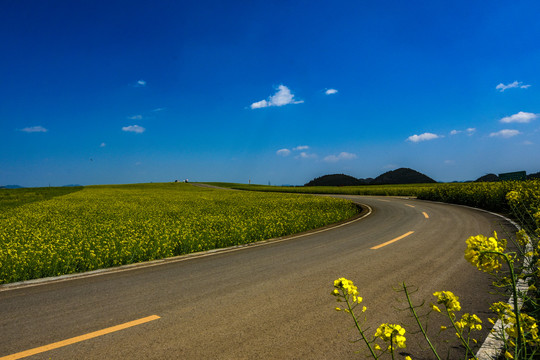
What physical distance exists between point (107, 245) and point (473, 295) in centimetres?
872

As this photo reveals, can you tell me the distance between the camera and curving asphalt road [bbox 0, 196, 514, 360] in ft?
12.0

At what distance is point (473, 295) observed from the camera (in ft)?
16.9

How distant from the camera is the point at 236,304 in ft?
15.9

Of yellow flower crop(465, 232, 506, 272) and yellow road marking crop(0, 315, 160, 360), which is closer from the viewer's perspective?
yellow flower crop(465, 232, 506, 272)

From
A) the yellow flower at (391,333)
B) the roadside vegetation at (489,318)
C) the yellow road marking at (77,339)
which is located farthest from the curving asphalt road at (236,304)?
the yellow flower at (391,333)

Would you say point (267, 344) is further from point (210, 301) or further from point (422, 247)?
point (422, 247)

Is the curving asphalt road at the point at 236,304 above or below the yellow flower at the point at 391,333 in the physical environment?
below

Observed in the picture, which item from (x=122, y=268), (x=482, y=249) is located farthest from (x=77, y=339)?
(x=482, y=249)

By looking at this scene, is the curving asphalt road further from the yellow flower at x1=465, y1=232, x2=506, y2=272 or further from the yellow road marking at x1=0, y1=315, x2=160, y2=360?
the yellow flower at x1=465, y1=232, x2=506, y2=272

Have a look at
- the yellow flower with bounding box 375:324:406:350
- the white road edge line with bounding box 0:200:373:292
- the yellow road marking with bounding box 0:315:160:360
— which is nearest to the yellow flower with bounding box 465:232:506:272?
the yellow flower with bounding box 375:324:406:350

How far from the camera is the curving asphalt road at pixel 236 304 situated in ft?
12.0

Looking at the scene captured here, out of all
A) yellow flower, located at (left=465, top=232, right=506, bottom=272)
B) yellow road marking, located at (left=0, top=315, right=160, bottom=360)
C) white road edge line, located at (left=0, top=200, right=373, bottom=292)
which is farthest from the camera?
white road edge line, located at (left=0, top=200, right=373, bottom=292)

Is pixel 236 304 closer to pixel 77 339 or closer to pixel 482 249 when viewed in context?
pixel 77 339

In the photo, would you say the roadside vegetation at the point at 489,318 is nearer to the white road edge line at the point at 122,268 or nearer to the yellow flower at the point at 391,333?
the yellow flower at the point at 391,333
